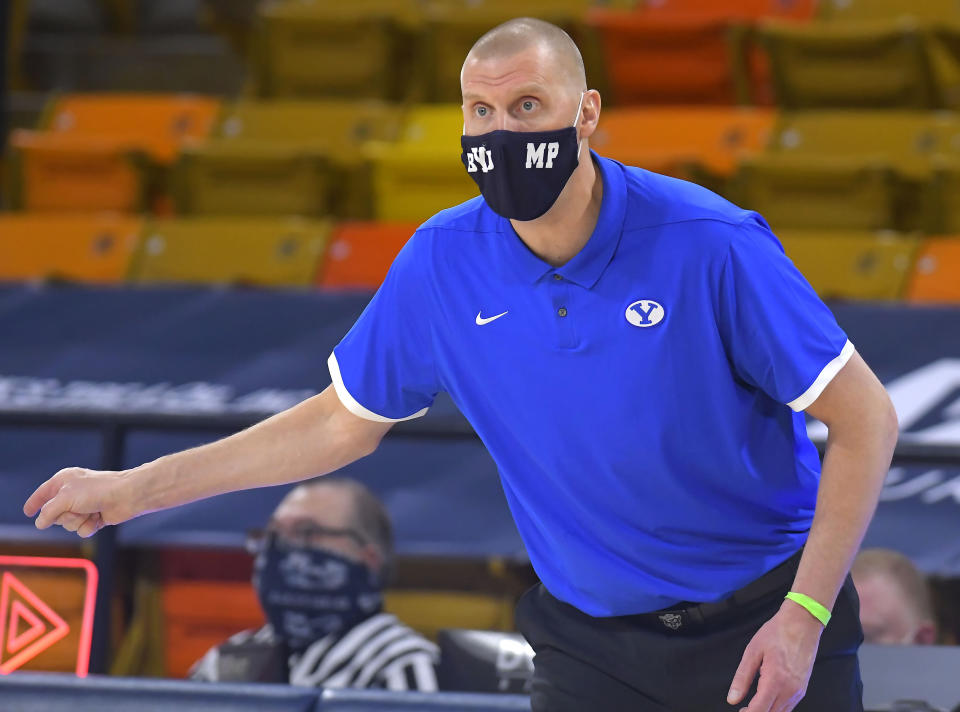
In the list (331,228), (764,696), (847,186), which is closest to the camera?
(764,696)

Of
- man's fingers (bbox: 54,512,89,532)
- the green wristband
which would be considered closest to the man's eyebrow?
the green wristband

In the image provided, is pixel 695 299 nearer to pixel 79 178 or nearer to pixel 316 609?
pixel 316 609

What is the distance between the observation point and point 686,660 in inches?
66.4

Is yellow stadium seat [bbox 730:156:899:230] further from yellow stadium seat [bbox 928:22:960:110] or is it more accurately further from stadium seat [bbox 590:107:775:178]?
yellow stadium seat [bbox 928:22:960:110]

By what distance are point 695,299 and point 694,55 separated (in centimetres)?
452

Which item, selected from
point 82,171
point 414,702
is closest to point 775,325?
point 414,702

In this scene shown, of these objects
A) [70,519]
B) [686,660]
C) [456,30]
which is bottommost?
[686,660]

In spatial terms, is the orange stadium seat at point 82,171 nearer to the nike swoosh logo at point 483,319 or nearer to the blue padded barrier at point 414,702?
the blue padded barrier at point 414,702

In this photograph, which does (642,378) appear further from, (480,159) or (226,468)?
(226,468)

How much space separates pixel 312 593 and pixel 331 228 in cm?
248

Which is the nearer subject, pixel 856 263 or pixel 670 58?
pixel 856 263

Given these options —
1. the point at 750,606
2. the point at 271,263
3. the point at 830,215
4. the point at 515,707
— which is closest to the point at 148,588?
the point at 515,707

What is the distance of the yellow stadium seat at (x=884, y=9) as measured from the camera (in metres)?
5.83

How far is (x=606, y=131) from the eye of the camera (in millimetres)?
5605
